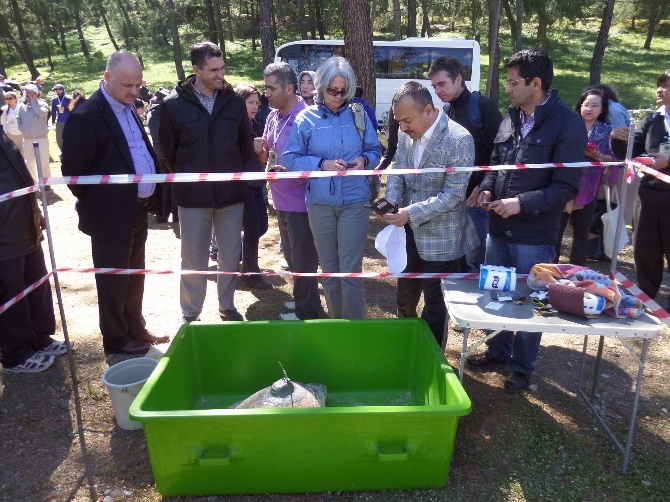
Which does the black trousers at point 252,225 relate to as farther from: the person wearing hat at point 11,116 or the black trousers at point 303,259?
the person wearing hat at point 11,116

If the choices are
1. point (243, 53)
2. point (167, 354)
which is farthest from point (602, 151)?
point (243, 53)

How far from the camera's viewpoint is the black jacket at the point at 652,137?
3887mm

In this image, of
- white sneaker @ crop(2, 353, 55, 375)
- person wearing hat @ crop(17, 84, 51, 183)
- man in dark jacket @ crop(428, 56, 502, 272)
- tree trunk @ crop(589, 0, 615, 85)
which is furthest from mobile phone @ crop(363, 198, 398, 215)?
tree trunk @ crop(589, 0, 615, 85)

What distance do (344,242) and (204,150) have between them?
44.6 inches

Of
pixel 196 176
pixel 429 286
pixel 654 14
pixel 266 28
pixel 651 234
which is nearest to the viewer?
pixel 196 176

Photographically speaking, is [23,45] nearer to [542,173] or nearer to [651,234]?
[651,234]

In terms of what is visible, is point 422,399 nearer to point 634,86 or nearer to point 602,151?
point 602,151

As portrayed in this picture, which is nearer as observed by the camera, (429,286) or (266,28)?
(429,286)

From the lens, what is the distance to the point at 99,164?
330cm

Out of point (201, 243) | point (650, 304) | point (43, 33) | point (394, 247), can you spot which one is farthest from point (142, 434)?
point (43, 33)

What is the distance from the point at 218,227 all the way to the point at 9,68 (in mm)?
40894

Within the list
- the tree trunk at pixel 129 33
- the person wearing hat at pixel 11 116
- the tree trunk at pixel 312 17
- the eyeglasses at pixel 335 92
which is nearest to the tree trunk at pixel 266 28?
the person wearing hat at pixel 11 116

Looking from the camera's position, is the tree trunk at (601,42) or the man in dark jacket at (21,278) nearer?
the man in dark jacket at (21,278)

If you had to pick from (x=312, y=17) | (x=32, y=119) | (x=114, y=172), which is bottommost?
(x=32, y=119)
